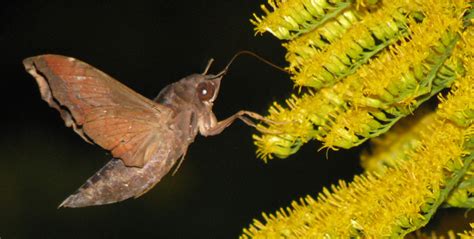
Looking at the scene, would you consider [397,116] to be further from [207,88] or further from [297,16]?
[207,88]

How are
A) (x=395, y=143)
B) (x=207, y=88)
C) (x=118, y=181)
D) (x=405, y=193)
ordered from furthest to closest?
1. (x=395, y=143)
2. (x=207, y=88)
3. (x=118, y=181)
4. (x=405, y=193)

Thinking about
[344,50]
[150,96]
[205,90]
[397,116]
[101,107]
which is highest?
[101,107]

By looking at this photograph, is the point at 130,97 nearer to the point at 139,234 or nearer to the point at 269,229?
the point at 269,229

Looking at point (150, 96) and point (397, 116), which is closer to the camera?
point (397, 116)

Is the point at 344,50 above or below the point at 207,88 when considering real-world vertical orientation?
below

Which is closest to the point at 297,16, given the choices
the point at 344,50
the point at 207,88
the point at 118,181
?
the point at 344,50

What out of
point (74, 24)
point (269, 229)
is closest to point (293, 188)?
point (74, 24)
